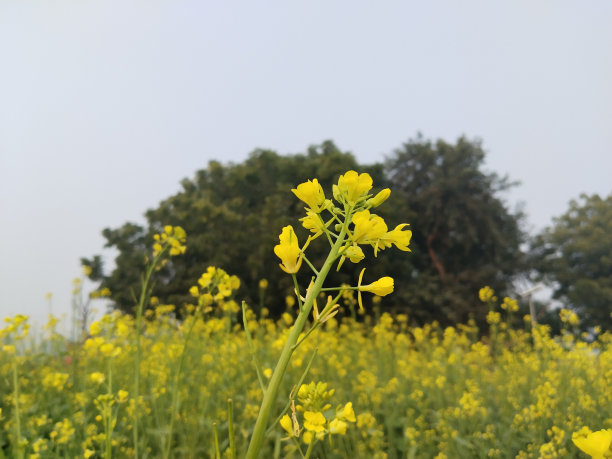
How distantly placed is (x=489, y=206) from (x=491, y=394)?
17.3m

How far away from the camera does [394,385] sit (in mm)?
4305

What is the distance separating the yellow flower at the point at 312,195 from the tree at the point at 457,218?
18.1m

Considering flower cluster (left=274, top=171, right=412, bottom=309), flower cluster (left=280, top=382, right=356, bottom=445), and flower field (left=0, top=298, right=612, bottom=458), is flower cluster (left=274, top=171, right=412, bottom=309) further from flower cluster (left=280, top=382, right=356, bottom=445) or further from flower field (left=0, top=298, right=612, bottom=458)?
flower field (left=0, top=298, right=612, bottom=458)

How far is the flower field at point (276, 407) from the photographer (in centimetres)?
290

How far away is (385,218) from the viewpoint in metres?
15.2

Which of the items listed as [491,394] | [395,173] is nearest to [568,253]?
[395,173]

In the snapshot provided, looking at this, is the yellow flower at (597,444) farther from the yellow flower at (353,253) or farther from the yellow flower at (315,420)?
the yellow flower at (315,420)

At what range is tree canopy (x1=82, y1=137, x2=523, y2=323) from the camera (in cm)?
1590

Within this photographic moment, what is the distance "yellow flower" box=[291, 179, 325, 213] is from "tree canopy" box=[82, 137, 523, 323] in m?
13.1

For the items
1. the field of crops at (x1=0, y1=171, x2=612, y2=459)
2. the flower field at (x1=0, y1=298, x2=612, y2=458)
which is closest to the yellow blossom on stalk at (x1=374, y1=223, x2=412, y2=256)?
the field of crops at (x1=0, y1=171, x2=612, y2=459)

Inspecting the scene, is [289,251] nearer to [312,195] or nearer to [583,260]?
[312,195]

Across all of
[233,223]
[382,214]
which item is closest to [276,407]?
[382,214]

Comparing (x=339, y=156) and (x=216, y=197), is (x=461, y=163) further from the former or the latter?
(x=216, y=197)

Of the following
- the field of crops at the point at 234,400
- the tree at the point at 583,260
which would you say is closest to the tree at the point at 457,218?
the tree at the point at 583,260
